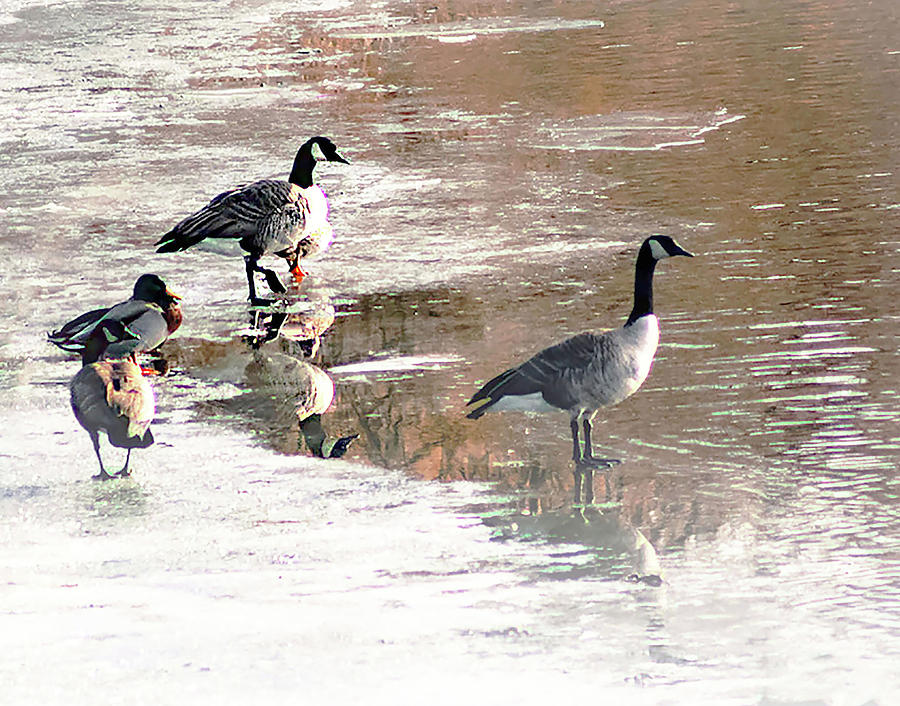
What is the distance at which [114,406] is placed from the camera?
23.7 ft

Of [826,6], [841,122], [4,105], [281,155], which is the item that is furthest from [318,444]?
[826,6]

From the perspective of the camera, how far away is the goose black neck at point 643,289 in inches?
282

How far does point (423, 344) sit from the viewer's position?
940 centimetres

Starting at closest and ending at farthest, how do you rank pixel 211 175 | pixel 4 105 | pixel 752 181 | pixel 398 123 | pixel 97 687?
1. pixel 97 687
2. pixel 752 181
3. pixel 211 175
4. pixel 398 123
5. pixel 4 105

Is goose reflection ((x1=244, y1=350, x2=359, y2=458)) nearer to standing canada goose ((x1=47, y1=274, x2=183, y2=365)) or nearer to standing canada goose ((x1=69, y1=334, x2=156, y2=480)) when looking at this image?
standing canada goose ((x1=47, y1=274, x2=183, y2=365))

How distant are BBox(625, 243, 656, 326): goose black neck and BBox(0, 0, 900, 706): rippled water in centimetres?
65

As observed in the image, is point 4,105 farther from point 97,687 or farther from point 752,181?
point 97,687

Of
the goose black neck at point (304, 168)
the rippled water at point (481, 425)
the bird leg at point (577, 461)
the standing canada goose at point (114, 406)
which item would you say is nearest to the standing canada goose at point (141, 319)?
the rippled water at point (481, 425)

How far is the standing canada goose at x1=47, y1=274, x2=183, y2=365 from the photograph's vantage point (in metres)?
9.07

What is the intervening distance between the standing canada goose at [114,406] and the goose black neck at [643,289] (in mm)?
2378

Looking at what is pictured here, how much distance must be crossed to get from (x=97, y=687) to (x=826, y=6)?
2260 cm

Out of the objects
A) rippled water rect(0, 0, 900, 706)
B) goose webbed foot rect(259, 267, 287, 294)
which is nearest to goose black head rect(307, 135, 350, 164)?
rippled water rect(0, 0, 900, 706)

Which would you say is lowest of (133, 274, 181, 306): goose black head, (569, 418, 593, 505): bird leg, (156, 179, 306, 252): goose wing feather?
(569, 418, 593, 505): bird leg

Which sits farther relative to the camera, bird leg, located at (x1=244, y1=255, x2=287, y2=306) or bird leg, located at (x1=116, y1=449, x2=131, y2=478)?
bird leg, located at (x1=244, y1=255, x2=287, y2=306)
